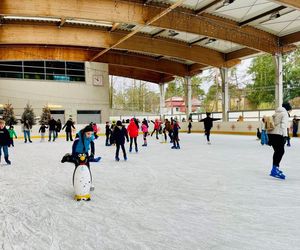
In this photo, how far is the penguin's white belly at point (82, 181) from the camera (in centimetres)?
445

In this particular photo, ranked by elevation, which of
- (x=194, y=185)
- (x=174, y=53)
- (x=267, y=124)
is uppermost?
(x=174, y=53)

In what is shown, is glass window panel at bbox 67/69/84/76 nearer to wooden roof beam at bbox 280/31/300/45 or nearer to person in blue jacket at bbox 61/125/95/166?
wooden roof beam at bbox 280/31/300/45

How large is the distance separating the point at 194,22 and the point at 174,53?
20.3 ft

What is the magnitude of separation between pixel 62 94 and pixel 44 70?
8.60 feet

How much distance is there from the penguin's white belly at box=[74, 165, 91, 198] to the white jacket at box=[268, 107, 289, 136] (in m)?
3.75

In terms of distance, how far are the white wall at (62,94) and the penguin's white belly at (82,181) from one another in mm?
23016

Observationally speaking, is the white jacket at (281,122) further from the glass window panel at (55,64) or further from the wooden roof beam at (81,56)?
the glass window panel at (55,64)

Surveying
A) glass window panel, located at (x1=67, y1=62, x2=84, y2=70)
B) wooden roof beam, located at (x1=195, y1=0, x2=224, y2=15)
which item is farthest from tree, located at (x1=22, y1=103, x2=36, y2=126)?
wooden roof beam, located at (x1=195, y1=0, x2=224, y2=15)

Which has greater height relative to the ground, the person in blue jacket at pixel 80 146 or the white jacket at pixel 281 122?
the white jacket at pixel 281 122

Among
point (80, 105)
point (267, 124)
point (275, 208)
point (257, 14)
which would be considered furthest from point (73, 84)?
point (275, 208)

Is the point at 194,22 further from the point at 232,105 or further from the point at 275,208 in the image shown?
the point at 275,208

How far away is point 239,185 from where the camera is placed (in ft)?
17.7

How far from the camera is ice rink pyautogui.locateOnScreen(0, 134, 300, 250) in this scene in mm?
2932

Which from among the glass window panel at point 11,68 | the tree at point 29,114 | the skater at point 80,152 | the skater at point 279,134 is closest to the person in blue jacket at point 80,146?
the skater at point 80,152
